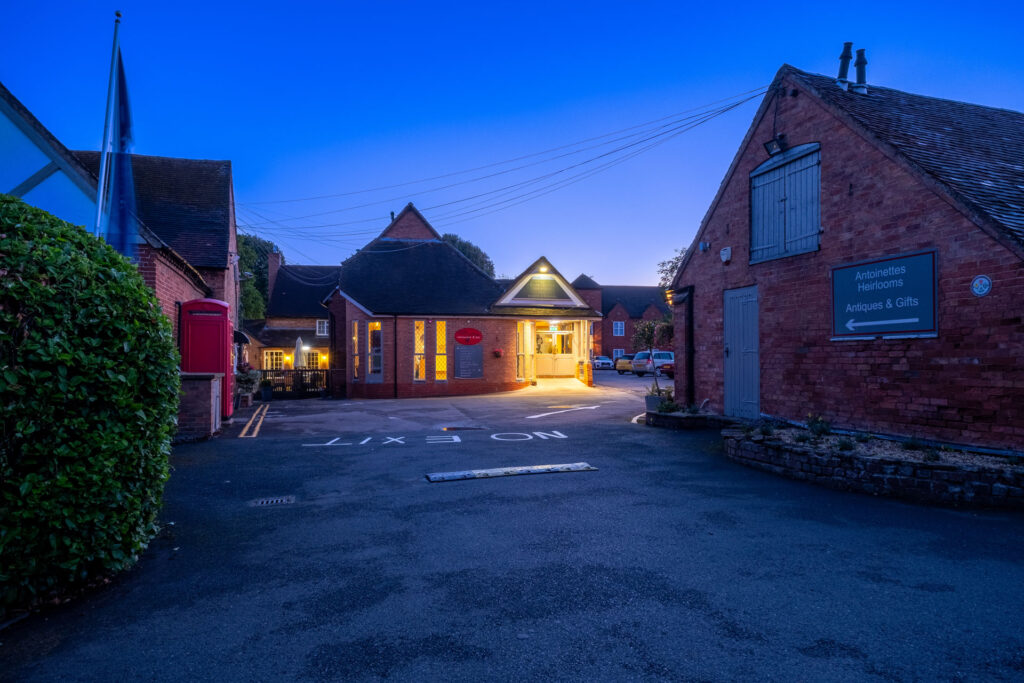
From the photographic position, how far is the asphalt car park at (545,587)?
313 cm

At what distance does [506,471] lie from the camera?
811cm

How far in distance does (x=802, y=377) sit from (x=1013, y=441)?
3.64 meters

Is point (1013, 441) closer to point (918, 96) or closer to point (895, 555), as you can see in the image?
point (895, 555)

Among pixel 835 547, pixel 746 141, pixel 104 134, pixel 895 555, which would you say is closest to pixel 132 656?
pixel 835 547

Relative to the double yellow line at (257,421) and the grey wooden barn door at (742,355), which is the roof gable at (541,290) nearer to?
the double yellow line at (257,421)

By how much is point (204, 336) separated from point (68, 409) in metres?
8.22

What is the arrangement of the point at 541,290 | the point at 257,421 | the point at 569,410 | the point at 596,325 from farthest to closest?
the point at 596,325 < the point at 541,290 < the point at 569,410 < the point at 257,421

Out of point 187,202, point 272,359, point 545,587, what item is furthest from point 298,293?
point 545,587

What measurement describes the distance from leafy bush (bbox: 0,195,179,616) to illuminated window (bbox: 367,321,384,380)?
1874 cm

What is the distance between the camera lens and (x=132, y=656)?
3.20 m

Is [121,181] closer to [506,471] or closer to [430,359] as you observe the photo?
[506,471]

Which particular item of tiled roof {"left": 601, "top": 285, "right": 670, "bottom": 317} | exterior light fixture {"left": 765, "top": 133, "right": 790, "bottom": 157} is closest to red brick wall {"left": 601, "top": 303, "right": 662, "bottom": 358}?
tiled roof {"left": 601, "top": 285, "right": 670, "bottom": 317}

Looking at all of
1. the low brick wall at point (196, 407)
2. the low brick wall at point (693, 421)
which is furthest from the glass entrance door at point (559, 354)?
the low brick wall at point (196, 407)

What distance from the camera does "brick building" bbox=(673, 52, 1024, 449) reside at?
787cm
